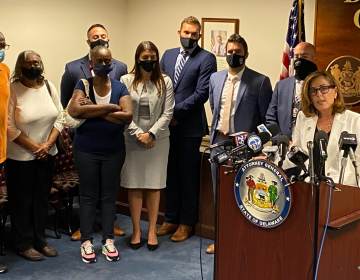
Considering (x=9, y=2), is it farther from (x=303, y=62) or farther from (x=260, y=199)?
(x=260, y=199)

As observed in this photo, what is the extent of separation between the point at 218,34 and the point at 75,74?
1577 mm

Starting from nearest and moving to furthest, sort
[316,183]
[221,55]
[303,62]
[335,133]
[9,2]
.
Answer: [316,183] → [335,133] → [303,62] → [9,2] → [221,55]

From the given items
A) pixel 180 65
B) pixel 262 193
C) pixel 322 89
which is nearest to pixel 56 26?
pixel 180 65

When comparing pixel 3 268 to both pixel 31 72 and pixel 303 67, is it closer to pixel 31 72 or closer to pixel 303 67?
pixel 31 72

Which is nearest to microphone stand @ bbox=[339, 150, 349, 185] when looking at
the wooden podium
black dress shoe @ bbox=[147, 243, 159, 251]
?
the wooden podium

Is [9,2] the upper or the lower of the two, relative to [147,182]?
upper

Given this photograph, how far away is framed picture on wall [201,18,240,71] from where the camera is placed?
5466 mm

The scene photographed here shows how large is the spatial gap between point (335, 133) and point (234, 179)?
0.75 metres

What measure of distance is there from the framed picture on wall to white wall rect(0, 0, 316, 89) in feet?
0.21

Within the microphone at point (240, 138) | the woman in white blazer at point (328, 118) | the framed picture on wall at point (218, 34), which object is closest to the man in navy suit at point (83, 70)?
the framed picture on wall at point (218, 34)

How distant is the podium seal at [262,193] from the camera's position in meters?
2.72

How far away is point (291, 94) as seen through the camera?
3.95 meters

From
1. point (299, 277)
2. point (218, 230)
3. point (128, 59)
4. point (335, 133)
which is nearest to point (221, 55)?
point (128, 59)

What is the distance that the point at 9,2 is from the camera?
5188mm
